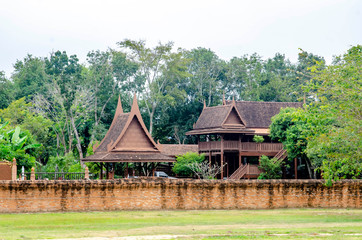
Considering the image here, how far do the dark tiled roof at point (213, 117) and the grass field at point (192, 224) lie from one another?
21227 millimetres

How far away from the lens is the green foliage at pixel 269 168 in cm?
4288

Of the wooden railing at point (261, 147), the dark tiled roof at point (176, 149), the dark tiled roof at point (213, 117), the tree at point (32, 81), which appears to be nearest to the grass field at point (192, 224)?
the wooden railing at point (261, 147)

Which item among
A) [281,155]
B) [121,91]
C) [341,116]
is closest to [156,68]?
[121,91]

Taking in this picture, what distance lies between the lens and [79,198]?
25.1 m

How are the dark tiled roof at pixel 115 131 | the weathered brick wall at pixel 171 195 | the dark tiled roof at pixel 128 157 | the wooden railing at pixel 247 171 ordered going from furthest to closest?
the wooden railing at pixel 247 171 → the dark tiled roof at pixel 115 131 → the dark tiled roof at pixel 128 157 → the weathered brick wall at pixel 171 195

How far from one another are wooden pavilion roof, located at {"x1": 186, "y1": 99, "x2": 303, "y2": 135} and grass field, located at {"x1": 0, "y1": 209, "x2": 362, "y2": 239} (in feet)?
67.6

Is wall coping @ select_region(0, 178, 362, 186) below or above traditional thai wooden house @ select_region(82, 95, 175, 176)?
below

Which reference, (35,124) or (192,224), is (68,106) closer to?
(35,124)

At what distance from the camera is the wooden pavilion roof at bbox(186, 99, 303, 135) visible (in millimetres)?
47406

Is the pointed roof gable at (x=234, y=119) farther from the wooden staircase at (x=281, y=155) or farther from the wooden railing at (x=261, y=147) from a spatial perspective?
the wooden staircase at (x=281, y=155)

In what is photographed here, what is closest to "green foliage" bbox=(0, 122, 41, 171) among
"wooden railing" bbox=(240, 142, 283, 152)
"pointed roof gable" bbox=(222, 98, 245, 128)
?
"pointed roof gable" bbox=(222, 98, 245, 128)

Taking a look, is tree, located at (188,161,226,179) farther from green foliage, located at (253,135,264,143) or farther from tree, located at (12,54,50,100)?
tree, located at (12,54,50,100)

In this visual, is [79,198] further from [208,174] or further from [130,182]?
[208,174]

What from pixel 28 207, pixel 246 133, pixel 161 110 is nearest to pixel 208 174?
pixel 246 133
